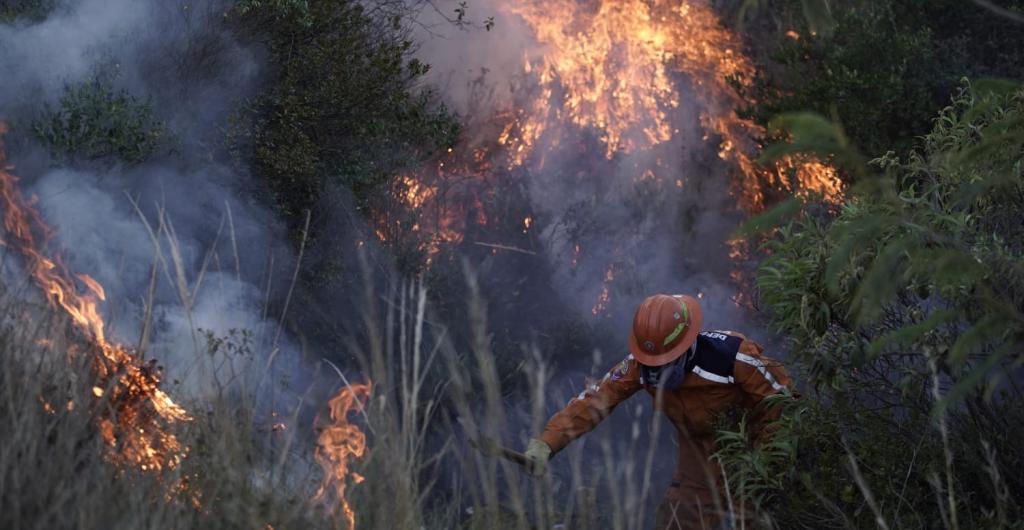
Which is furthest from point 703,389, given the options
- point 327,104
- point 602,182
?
point 602,182

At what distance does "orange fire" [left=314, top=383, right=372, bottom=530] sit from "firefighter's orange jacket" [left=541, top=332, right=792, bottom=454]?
114 centimetres

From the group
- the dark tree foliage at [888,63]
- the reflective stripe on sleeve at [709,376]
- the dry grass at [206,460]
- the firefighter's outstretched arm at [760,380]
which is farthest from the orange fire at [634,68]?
the dry grass at [206,460]

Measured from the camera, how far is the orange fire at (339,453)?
11.7ft

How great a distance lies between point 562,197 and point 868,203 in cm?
800

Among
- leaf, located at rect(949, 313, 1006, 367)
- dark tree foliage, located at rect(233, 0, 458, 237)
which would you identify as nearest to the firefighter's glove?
leaf, located at rect(949, 313, 1006, 367)

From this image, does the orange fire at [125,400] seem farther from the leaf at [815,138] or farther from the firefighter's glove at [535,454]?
the leaf at [815,138]

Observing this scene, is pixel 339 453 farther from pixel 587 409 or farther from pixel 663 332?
pixel 663 332

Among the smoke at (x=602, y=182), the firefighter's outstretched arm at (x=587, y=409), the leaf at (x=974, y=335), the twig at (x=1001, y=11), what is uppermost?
the twig at (x=1001, y=11)

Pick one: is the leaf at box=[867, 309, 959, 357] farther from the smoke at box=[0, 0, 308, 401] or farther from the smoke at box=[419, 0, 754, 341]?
the smoke at box=[419, 0, 754, 341]

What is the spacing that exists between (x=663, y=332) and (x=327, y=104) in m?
4.58

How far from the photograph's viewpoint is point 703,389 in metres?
5.62

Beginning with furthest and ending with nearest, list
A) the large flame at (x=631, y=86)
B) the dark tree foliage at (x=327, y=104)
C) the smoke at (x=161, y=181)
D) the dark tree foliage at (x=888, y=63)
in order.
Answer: the large flame at (x=631, y=86), the dark tree foliage at (x=888, y=63), the dark tree foliage at (x=327, y=104), the smoke at (x=161, y=181)

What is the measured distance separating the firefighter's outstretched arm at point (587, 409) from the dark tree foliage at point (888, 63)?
5.90 metres

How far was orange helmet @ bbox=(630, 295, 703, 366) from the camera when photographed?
5.58 meters
